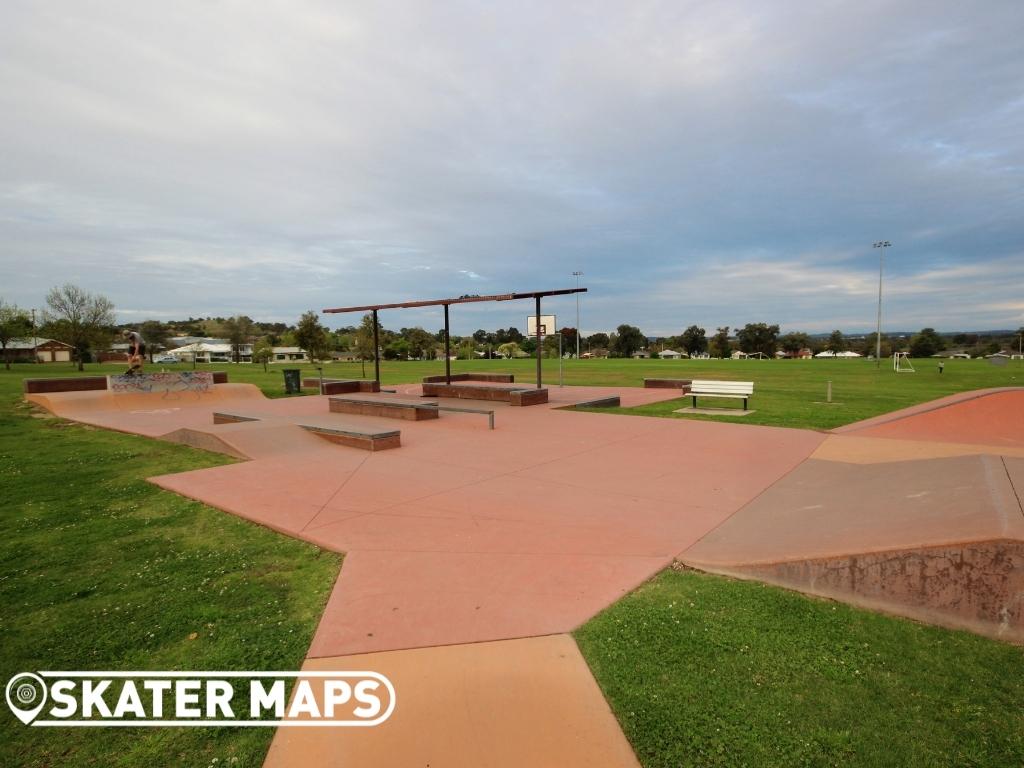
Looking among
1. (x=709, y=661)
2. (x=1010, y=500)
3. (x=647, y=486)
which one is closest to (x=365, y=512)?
(x=647, y=486)

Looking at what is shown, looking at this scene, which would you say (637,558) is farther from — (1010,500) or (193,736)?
(193,736)

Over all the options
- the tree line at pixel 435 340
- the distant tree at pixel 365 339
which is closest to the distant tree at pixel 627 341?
the tree line at pixel 435 340

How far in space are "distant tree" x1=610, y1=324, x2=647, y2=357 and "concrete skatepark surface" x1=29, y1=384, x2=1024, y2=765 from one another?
108086 mm

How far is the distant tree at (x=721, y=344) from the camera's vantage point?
366 ft

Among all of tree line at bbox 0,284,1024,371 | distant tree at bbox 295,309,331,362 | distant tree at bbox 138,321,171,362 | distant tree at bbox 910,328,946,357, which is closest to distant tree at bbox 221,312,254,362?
tree line at bbox 0,284,1024,371

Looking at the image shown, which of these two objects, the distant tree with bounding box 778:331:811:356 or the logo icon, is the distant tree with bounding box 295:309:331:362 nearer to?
the logo icon

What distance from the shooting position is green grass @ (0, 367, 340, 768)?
2.62 m

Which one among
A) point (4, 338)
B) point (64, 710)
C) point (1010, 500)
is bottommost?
point (64, 710)

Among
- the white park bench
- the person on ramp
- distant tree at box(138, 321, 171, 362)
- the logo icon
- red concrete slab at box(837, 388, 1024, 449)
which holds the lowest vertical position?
the logo icon

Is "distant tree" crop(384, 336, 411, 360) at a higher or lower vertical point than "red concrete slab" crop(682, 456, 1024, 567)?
higher

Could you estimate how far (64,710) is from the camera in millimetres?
2869

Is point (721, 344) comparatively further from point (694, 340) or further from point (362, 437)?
point (362, 437)

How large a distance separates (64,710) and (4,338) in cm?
6406

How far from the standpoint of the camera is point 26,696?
2.95 m
